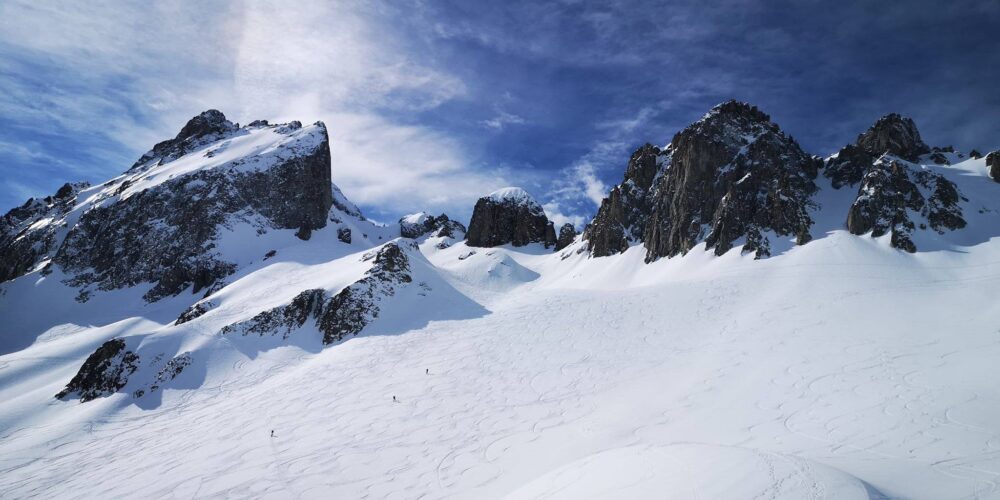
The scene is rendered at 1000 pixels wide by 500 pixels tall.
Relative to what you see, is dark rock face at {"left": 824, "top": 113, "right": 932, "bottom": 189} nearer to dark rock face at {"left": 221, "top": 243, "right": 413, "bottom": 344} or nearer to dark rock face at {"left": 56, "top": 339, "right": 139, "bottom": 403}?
dark rock face at {"left": 221, "top": 243, "right": 413, "bottom": 344}

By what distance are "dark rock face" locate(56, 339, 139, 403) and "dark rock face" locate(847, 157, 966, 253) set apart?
6424cm

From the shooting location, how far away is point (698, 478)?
9.07 m

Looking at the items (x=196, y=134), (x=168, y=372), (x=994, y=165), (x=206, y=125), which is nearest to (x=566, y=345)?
(x=168, y=372)

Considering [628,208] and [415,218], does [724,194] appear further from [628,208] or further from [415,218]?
[415,218]

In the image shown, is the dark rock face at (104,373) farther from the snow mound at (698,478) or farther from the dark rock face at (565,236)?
the dark rock face at (565,236)

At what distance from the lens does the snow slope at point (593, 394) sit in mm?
12281

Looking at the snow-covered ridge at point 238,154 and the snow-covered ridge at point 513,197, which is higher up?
the snow-covered ridge at point 238,154

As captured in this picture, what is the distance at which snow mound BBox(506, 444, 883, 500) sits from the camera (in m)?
8.40

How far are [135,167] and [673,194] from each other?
391 ft

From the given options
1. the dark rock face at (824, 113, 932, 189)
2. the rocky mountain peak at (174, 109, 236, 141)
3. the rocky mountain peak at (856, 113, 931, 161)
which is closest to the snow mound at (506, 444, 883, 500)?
the dark rock face at (824, 113, 932, 189)

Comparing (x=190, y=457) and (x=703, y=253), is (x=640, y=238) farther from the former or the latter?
(x=190, y=457)

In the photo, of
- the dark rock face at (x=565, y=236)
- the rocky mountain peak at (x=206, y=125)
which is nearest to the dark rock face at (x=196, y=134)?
the rocky mountain peak at (x=206, y=125)

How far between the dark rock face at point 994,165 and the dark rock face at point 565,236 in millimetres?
56372

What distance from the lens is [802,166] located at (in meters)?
54.5
